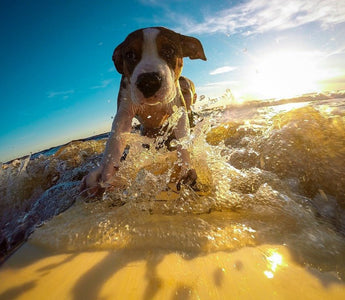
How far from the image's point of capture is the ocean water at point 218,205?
115 centimetres

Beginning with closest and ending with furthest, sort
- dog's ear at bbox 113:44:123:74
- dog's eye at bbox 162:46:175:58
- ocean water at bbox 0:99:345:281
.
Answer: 1. ocean water at bbox 0:99:345:281
2. dog's eye at bbox 162:46:175:58
3. dog's ear at bbox 113:44:123:74

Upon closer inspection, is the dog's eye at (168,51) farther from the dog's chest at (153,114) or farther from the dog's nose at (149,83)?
the dog's chest at (153,114)

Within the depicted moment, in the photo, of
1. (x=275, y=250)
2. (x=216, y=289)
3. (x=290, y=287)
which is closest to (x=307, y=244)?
(x=275, y=250)

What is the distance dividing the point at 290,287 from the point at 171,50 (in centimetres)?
238

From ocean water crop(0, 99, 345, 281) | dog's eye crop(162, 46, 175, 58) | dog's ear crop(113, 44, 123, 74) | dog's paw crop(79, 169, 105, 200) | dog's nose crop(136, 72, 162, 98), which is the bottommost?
ocean water crop(0, 99, 345, 281)

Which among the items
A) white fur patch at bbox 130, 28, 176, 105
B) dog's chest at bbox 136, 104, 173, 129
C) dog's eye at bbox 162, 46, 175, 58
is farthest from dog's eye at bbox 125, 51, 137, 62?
dog's chest at bbox 136, 104, 173, 129

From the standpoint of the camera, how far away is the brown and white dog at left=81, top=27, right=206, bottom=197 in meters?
2.11

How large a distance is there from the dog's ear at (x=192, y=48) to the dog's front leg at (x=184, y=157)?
78 cm

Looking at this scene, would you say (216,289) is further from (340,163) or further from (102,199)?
(340,163)

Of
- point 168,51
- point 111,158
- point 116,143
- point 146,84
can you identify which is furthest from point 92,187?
point 168,51

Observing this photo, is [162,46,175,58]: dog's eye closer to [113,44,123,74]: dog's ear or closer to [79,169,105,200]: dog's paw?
[113,44,123,74]: dog's ear

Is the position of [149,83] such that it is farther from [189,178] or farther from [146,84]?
[189,178]

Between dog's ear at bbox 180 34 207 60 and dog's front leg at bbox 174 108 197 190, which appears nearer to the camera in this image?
dog's front leg at bbox 174 108 197 190

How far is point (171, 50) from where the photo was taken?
244cm
